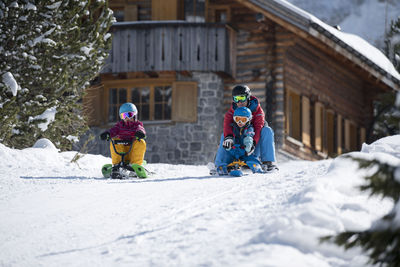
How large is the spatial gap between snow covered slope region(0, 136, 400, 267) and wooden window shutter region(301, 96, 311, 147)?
35.0 feet

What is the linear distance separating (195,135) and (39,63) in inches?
238

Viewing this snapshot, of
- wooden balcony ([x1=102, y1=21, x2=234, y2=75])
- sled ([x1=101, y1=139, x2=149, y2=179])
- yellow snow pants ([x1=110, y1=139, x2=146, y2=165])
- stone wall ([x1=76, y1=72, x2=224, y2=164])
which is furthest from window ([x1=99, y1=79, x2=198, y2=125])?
sled ([x1=101, y1=139, x2=149, y2=179])

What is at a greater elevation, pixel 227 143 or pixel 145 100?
pixel 145 100

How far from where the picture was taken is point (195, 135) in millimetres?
16828

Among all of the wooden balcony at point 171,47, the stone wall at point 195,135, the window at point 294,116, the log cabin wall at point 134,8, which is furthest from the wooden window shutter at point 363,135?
the log cabin wall at point 134,8

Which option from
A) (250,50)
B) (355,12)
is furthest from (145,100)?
(355,12)

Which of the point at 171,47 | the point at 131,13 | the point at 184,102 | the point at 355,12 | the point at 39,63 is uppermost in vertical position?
the point at 355,12

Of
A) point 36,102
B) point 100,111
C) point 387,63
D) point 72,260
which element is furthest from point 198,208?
point 387,63

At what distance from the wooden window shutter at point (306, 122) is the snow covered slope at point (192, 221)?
10.7 metres

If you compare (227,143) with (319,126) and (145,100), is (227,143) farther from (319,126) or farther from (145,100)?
(319,126)

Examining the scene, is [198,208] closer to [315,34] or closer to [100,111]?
[315,34]

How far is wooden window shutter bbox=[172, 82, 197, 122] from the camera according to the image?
16953 mm

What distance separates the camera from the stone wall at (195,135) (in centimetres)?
1670

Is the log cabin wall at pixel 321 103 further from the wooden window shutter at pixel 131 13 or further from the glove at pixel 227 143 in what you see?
the glove at pixel 227 143
